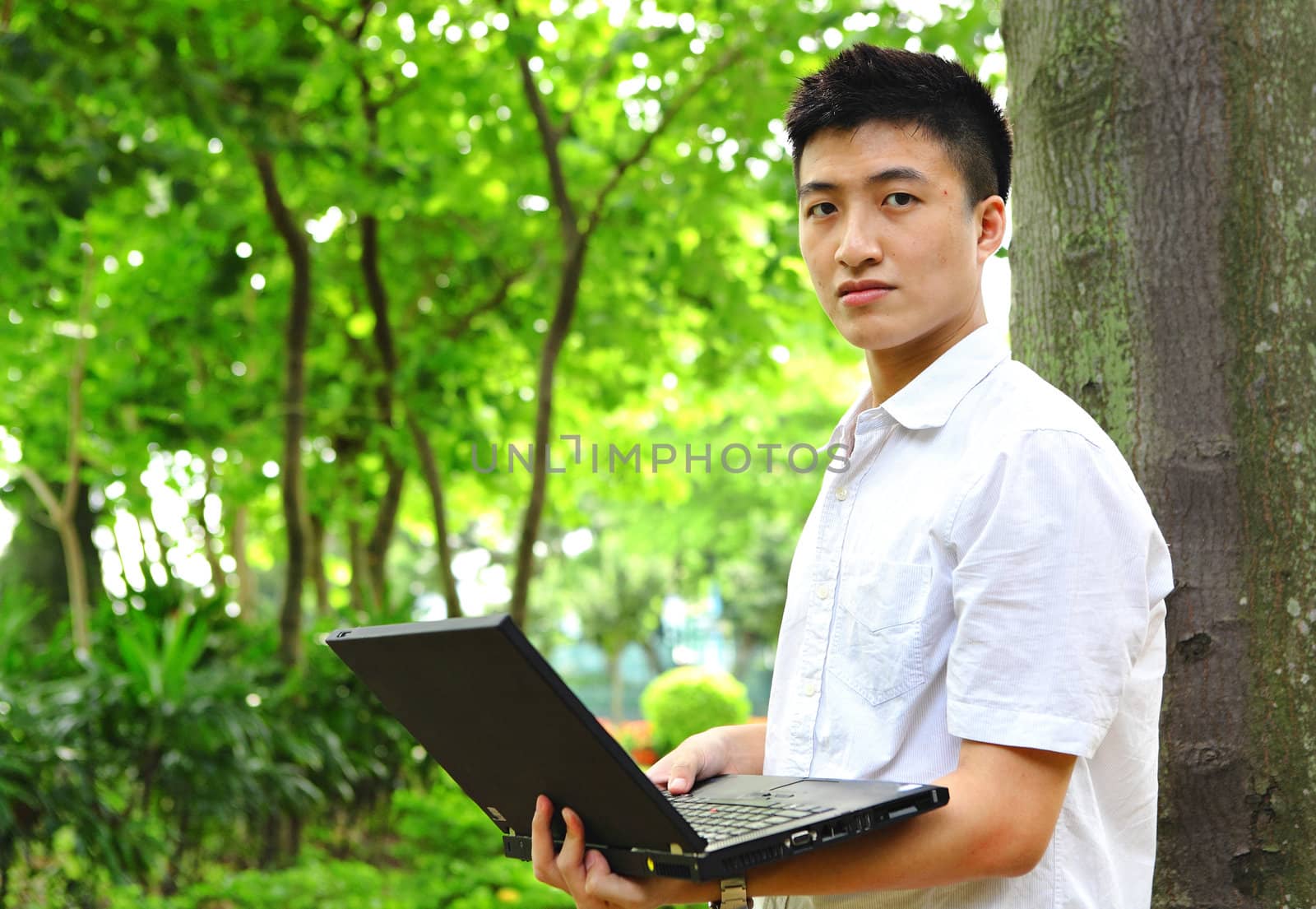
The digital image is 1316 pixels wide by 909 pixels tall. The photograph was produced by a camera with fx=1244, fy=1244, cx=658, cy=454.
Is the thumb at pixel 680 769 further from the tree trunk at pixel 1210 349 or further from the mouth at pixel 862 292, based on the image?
the tree trunk at pixel 1210 349

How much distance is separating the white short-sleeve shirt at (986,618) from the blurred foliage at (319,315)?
3.56 metres

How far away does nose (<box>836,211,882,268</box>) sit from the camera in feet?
4.91

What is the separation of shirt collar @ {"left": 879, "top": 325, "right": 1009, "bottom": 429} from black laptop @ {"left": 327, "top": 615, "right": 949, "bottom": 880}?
0.44 meters

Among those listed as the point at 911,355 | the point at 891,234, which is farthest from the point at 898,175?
the point at 911,355

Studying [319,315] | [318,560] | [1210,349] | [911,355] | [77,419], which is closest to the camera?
[911,355]

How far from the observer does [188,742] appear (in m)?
5.76

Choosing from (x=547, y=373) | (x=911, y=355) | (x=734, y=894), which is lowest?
(x=734, y=894)

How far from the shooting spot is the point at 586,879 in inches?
52.0

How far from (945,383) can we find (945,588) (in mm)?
280

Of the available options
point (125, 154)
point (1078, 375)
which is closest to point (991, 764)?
point (1078, 375)

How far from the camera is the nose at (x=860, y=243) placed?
150cm

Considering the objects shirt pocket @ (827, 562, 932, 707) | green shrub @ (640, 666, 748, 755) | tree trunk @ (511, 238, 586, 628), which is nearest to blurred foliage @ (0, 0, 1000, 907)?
tree trunk @ (511, 238, 586, 628)

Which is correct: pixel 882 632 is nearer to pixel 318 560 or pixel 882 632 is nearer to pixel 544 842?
pixel 544 842

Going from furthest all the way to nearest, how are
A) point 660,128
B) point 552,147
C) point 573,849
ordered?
point 660,128
point 552,147
point 573,849
